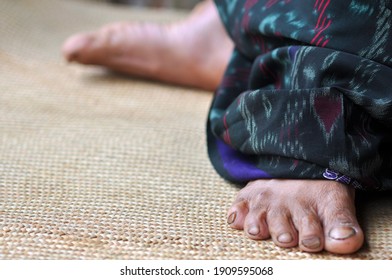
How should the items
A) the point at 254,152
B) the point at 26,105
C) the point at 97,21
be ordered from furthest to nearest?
the point at 97,21
the point at 26,105
the point at 254,152

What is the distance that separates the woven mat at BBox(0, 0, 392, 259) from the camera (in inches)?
25.3

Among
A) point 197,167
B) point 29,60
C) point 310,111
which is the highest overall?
point 310,111

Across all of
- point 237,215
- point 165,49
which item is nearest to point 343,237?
point 237,215

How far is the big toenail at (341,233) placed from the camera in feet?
2.02

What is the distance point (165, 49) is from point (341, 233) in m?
0.63

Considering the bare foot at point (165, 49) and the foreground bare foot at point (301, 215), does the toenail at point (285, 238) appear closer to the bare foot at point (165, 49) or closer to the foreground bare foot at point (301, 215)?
the foreground bare foot at point (301, 215)

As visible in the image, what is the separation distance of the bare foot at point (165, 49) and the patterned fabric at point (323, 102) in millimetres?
341

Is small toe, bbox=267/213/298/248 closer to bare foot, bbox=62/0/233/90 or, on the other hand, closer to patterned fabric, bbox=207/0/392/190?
patterned fabric, bbox=207/0/392/190

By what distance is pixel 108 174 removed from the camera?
2.66 feet

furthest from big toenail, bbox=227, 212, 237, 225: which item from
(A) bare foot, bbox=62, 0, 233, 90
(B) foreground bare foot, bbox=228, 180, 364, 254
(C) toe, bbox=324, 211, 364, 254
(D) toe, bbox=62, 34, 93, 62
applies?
(D) toe, bbox=62, 34, 93, 62
